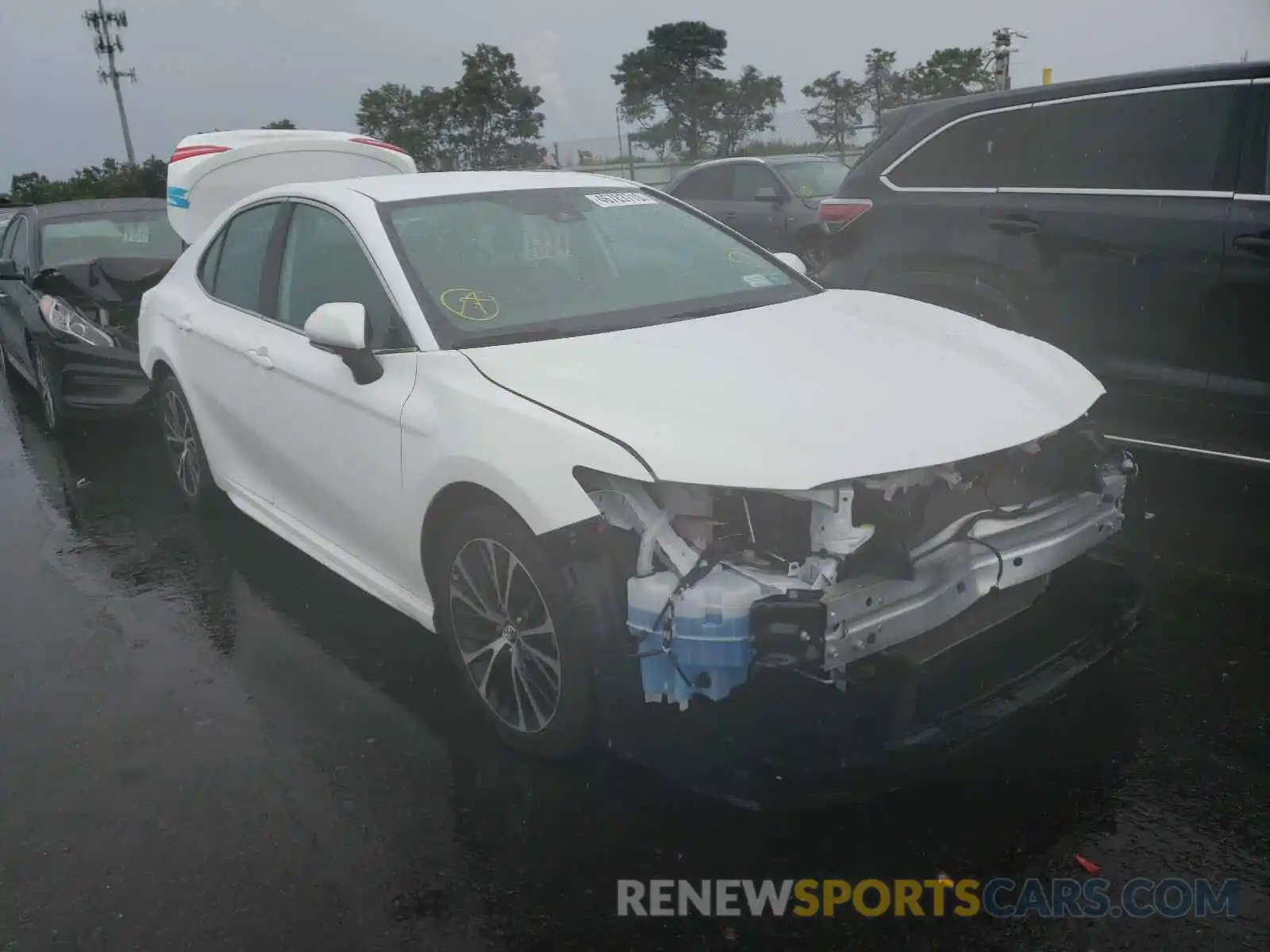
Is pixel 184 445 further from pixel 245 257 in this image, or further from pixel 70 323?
pixel 70 323

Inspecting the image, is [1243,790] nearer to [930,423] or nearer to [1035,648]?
[1035,648]

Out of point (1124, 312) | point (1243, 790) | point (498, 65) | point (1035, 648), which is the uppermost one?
point (498, 65)

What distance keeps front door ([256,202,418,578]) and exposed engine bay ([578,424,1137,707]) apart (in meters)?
1.03

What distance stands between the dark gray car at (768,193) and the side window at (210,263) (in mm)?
7347

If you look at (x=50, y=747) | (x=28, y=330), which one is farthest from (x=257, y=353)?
(x=28, y=330)

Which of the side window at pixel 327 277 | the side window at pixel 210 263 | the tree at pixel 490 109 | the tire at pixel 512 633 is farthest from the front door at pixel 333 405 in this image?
the tree at pixel 490 109

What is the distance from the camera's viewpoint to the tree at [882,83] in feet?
120

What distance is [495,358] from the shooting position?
134 inches

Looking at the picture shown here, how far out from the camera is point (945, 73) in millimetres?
36938

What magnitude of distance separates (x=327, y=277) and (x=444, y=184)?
61 cm

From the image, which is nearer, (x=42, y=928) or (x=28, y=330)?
(x=42, y=928)

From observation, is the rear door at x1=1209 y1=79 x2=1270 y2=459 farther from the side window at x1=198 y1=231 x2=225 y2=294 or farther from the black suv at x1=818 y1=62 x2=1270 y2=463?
the side window at x1=198 y1=231 x2=225 y2=294

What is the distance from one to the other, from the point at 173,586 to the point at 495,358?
243 centimetres

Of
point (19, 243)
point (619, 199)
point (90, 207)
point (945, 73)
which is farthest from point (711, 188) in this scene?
point (945, 73)
